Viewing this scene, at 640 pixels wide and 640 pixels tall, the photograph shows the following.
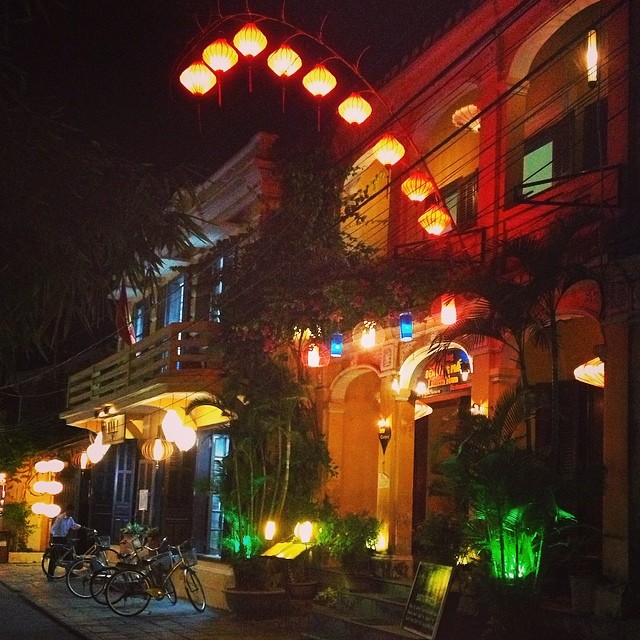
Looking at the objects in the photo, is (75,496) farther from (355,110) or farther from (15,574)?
(355,110)

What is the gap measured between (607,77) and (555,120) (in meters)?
1.54

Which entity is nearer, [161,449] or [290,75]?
[290,75]

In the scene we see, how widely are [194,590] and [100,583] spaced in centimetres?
247

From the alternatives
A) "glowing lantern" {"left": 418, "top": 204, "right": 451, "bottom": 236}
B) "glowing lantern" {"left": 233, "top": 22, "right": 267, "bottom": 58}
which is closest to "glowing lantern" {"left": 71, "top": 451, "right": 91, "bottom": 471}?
"glowing lantern" {"left": 418, "top": 204, "right": 451, "bottom": 236}

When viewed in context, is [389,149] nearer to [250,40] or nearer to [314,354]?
[250,40]

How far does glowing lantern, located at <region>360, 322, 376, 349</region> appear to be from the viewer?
15.8 metres

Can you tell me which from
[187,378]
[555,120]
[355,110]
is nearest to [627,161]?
[555,120]

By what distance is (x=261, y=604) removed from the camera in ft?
51.1

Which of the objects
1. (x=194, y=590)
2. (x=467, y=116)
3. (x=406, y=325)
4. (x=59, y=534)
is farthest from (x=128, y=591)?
(x=467, y=116)

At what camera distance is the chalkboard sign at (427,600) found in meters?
11.2

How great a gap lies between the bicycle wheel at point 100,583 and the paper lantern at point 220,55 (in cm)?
866

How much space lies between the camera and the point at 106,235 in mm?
7859

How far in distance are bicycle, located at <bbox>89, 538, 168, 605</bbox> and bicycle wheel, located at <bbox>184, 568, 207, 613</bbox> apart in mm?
782

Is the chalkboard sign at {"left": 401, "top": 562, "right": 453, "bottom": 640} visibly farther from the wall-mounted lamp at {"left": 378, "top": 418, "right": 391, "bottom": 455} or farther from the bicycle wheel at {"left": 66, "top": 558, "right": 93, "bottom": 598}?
the bicycle wheel at {"left": 66, "top": 558, "right": 93, "bottom": 598}
